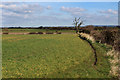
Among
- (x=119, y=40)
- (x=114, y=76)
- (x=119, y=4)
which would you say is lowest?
(x=114, y=76)

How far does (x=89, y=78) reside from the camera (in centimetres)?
834

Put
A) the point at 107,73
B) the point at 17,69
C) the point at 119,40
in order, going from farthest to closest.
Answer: the point at 119,40 < the point at 17,69 < the point at 107,73

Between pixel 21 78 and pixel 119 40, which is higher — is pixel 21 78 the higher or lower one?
the lower one

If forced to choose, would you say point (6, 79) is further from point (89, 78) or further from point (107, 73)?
point (107, 73)

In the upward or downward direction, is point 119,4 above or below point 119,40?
above

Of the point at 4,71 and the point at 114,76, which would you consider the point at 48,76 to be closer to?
the point at 4,71

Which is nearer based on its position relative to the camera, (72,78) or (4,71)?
(72,78)

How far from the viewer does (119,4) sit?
1341 cm

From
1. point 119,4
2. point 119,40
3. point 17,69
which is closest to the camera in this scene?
point 17,69

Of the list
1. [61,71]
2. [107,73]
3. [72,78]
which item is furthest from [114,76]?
[61,71]

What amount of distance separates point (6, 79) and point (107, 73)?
7.16m

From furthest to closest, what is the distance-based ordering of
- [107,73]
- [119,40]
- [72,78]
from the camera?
[119,40]
[107,73]
[72,78]

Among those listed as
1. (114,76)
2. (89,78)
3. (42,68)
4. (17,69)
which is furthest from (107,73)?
(17,69)

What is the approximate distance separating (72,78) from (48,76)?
5.63 feet
